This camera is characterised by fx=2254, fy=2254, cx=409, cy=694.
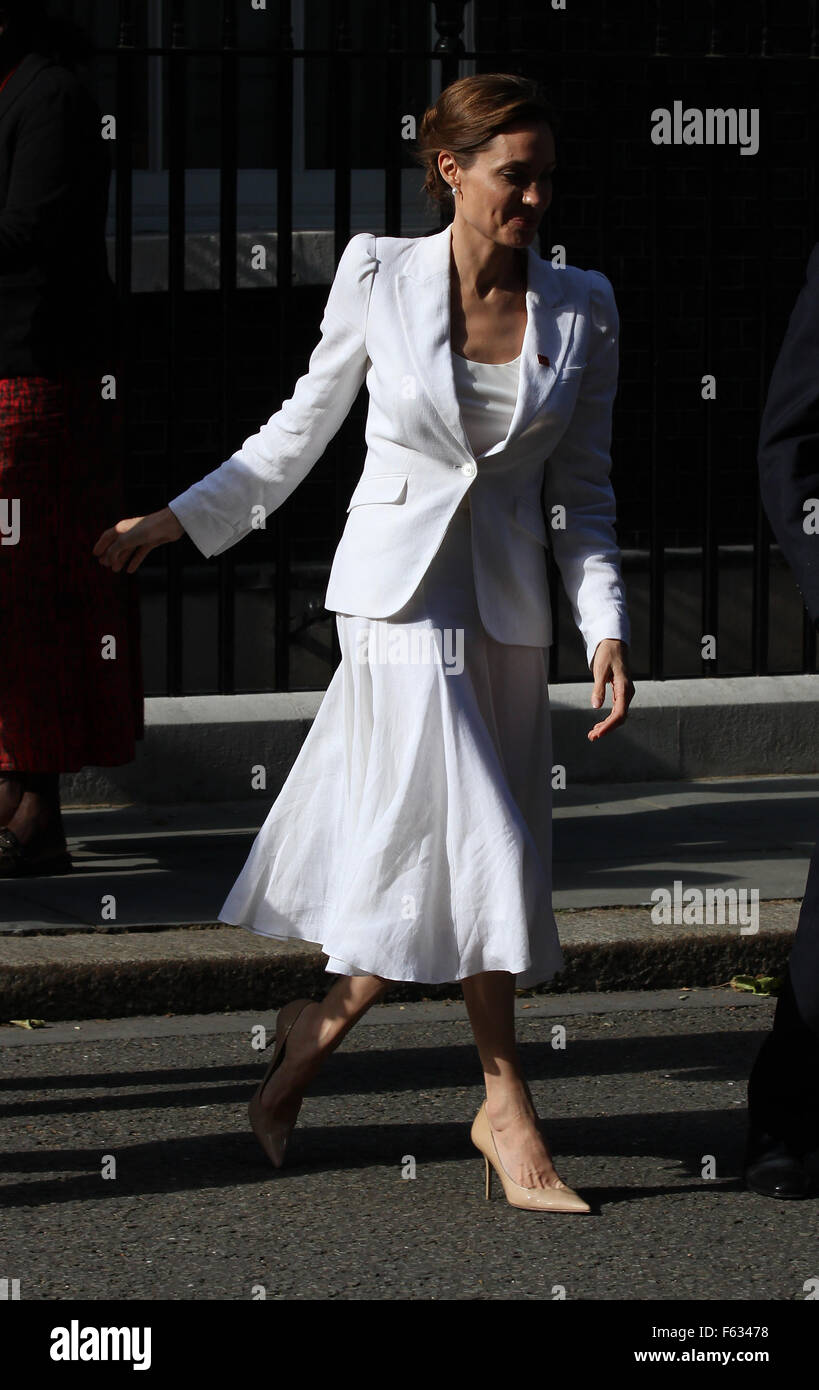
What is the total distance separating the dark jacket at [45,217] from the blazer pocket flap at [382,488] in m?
2.18

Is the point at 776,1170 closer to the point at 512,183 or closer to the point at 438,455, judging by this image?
the point at 438,455

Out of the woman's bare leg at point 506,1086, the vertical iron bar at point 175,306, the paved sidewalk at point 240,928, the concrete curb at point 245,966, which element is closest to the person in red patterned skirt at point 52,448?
the paved sidewalk at point 240,928

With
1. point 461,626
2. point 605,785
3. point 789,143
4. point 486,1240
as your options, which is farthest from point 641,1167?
point 789,143

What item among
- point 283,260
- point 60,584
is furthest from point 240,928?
point 283,260

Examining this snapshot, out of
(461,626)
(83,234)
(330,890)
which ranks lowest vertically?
(330,890)

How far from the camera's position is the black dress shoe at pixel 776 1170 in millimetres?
3990

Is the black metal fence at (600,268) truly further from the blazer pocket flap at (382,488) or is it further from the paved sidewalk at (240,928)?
the blazer pocket flap at (382,488)

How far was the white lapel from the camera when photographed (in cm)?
390

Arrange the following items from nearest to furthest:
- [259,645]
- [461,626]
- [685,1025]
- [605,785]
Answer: [461,626]
[685,1025]
[605,785]
[259,645]

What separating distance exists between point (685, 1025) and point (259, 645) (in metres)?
4.73

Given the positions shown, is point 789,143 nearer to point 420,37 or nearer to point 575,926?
point 420,37

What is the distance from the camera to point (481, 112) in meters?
3.90

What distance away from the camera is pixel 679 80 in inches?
408

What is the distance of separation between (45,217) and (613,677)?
2671 millimetres
